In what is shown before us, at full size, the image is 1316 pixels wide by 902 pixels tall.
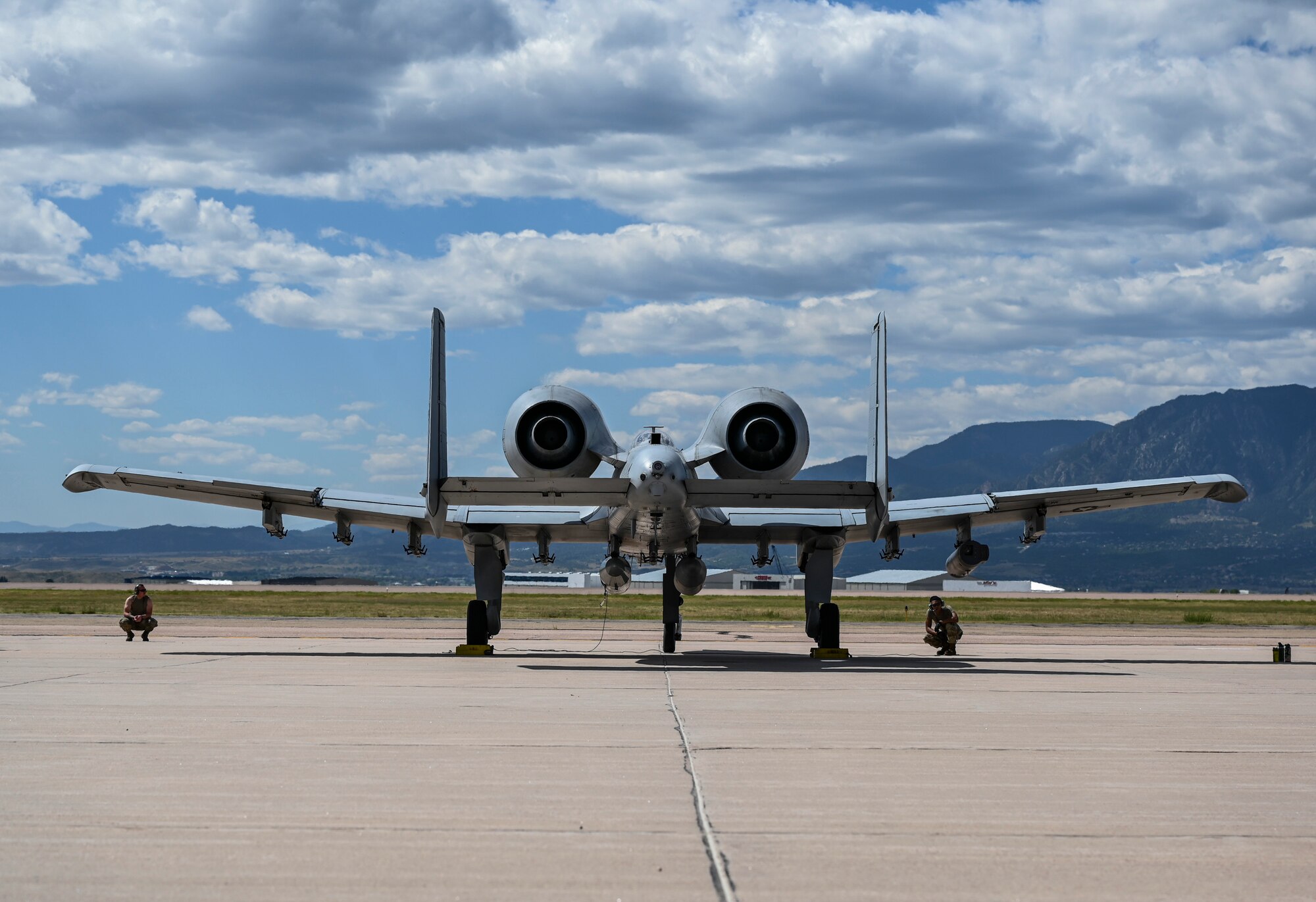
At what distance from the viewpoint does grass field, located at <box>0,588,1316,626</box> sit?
51.1m

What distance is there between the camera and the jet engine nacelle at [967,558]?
22922 millimetres

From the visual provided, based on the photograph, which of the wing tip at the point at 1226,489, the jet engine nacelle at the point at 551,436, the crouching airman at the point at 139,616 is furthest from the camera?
the crouching airman at the point at 139,616

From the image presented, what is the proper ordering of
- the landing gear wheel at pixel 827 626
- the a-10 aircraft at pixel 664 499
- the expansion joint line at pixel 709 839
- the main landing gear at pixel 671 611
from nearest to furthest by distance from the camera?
the expansion joint line at pixel 709 839 < the a-10 aircraft at pixel 664 499 < the landing gear wheel at pixel 827 626 < the main landing gear at pixel 671 611

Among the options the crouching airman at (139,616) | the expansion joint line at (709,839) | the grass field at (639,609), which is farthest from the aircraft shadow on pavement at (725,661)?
the grass field at (639,609)

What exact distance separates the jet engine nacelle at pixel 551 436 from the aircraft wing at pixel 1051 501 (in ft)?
18.4

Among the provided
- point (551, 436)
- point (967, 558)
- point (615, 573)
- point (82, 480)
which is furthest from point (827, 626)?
point (82, 480)

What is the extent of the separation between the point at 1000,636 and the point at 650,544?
1880 cm

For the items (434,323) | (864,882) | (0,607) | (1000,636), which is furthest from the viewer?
(0,607)

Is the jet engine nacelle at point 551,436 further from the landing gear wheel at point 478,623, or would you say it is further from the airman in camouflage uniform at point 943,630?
the airman in camouflage uniform at point 943,630

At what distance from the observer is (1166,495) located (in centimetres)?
2462

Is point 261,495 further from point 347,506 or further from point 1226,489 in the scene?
point 1226,489

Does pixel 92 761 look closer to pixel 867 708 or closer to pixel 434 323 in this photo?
pixel 867 708

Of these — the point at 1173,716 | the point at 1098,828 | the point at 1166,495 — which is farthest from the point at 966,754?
the point at 1166,495

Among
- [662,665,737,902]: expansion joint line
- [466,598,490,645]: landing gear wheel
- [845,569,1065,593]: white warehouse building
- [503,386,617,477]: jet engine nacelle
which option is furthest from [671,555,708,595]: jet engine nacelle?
[845,569,1065,593]: white warehouse building
